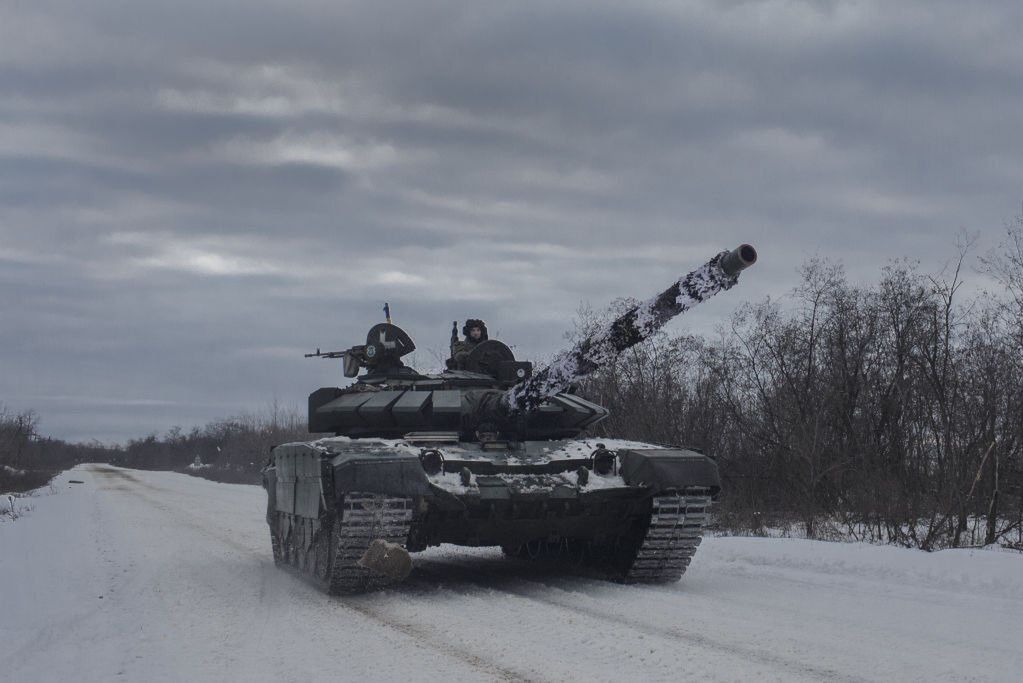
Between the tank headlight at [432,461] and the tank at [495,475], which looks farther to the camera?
the tank headlight at [432,461]

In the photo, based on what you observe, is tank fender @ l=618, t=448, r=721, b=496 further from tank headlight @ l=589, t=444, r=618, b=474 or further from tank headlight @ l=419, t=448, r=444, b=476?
tank headlight @ l=419, t=448, r=444, b=476

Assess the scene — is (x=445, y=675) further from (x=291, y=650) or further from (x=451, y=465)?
(x=451, y=465)

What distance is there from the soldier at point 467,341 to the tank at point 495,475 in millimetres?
635

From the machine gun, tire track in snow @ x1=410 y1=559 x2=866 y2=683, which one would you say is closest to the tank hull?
tire track in snow @ x1=410 y1=559 x2=866 y2=683

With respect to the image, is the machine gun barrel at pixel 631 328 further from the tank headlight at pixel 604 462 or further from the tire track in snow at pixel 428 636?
the tire track in snow at pixel 428 636

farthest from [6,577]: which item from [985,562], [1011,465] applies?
[1011,465]

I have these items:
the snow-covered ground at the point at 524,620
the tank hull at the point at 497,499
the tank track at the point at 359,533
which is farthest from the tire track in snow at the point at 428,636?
the tank hull at the point at 497,499

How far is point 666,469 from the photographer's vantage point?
32.0 ft

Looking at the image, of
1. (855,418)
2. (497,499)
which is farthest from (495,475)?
(855,418)

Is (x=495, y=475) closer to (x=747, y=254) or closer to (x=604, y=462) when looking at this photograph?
(x=604, y=462)

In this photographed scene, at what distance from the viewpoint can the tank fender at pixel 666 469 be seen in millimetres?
9719

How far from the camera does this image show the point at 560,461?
33.0 ft

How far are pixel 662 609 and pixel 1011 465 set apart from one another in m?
9.22

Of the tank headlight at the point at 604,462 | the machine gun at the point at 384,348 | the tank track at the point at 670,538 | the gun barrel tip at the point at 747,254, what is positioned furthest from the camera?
the machine gun at the point at 384,348
